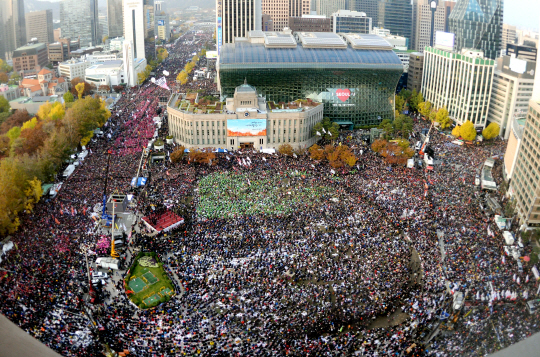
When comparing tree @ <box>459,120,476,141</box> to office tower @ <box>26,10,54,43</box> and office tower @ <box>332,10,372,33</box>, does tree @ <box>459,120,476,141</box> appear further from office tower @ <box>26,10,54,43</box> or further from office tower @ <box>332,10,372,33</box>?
office tower @ <box>26,10,54,43</box>

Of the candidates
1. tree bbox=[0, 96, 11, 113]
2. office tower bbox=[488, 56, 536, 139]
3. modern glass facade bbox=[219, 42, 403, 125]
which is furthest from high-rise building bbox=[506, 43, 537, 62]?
tree bbox=[0, 96, 11, 113]

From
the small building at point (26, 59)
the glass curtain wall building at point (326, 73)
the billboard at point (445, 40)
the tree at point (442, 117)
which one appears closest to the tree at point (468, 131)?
the tree at point (442, 117)

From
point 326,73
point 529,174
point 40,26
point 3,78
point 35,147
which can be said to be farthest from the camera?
point 40,26

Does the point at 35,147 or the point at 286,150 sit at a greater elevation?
the point at 35,147

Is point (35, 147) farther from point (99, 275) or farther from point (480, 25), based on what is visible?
point (480, 25)

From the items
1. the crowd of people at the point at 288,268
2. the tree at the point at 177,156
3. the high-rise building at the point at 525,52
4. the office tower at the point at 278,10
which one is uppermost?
the office tower at the point at 278,10

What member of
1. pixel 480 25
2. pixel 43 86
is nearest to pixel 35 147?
pixel 43 86

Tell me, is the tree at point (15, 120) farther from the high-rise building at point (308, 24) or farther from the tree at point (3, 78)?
the high-rise building at point (308, 24)
